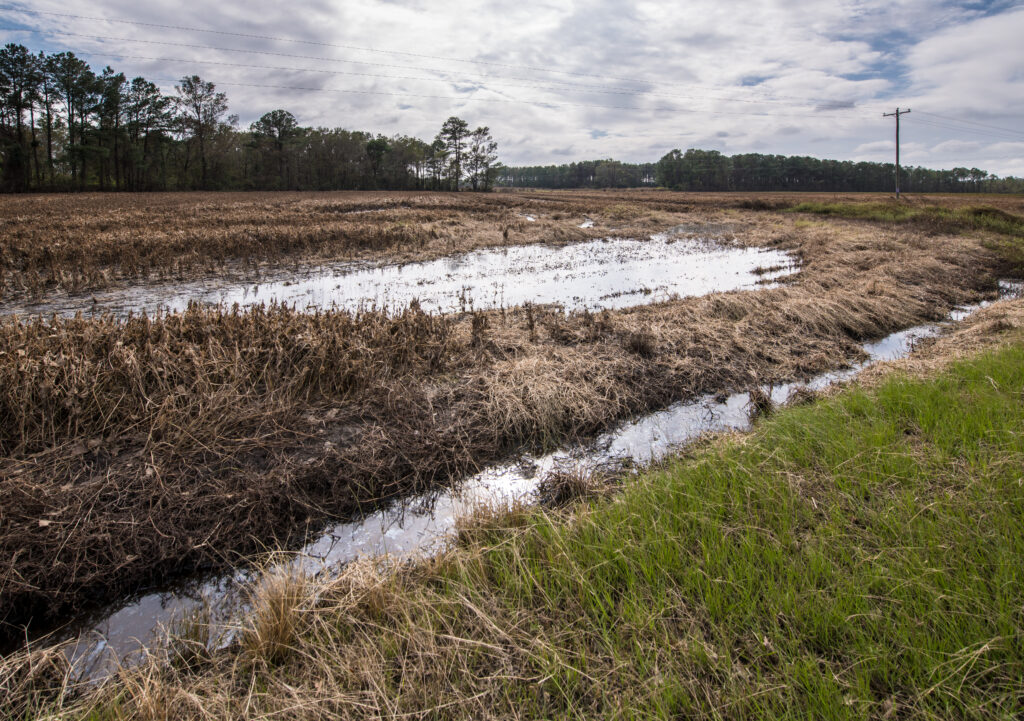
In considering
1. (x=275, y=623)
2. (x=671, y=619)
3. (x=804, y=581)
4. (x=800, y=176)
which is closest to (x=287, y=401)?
(x=275, y=623)

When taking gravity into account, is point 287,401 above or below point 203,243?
below

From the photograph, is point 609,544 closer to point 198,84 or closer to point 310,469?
point 310,469

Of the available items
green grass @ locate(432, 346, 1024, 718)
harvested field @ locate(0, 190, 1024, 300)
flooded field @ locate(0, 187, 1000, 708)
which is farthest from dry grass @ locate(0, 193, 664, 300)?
green grass @ locate(432, 346, 1024, 718)

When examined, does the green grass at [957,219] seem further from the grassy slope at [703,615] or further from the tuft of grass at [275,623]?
the tuft of grass at [275,623]

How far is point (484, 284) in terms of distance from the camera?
14664 mm

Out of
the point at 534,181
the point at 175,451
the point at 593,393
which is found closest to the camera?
the point at 175,451

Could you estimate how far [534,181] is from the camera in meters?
162

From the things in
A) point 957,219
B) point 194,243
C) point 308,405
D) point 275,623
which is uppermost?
point 957,219

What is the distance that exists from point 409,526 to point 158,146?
297 ft

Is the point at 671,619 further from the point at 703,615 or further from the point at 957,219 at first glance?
the point at 957,219

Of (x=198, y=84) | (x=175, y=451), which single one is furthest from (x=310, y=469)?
(x=198, y=84)

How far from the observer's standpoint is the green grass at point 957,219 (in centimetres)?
2046

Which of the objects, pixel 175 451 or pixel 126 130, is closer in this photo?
pixel 175 451

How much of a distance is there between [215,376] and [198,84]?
306ft
